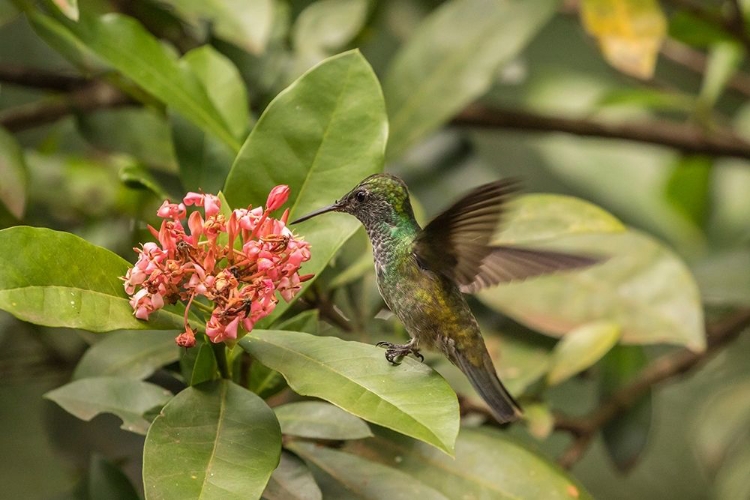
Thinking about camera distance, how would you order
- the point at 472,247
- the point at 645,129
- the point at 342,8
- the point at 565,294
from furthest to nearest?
the point at 645,129, the point at 342,8, the point at 565,294, the point at 472,247

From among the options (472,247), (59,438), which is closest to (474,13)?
(472,247)

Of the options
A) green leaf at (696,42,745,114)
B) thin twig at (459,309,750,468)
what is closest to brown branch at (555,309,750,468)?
thin twig at (459,309,750,468)

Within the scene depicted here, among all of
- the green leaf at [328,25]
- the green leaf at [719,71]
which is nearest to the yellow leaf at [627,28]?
the green leaf at [719,71]

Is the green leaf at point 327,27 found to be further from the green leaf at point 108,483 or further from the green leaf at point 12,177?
the green leaf at point 108,483

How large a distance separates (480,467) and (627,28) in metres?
1.24

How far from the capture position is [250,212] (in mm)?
1171

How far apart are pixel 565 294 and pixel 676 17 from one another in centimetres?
86

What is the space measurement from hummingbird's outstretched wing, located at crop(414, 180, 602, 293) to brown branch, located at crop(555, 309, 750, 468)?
71 centimetres

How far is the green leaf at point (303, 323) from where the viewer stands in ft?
4.39

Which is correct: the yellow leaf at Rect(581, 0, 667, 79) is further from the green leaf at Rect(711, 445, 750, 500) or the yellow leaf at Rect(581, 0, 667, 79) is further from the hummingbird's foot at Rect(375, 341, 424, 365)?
the green leaf at Rect(711, 445, 750, 500)

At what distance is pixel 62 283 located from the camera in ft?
3.40

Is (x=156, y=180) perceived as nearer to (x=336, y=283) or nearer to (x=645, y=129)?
(x=336, y=283)

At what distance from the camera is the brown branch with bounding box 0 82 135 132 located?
200 centimetres

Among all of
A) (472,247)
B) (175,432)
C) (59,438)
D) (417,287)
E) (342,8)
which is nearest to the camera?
(175,432)
